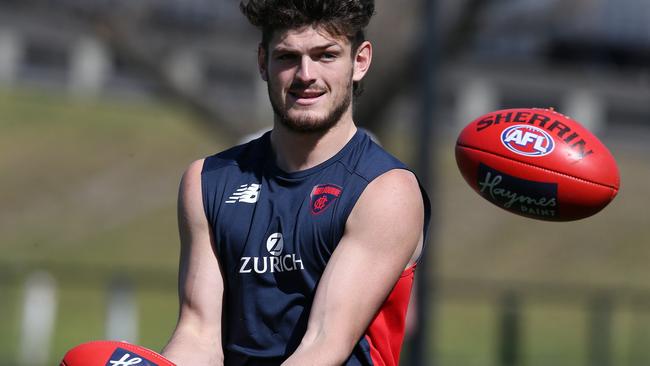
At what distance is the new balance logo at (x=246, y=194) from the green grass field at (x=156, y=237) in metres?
9.06

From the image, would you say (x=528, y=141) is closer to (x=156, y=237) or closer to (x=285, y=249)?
(x=285, y=249)

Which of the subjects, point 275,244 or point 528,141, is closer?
point 275,244

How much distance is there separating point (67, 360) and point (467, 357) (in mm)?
12444

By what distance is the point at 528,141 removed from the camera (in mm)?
4402

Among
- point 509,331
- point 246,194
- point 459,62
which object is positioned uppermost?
point 246,194

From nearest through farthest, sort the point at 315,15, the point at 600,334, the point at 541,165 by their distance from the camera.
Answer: the point at 315,15
the point at 541,165
the point at 600,334

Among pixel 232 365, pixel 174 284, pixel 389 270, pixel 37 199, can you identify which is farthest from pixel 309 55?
pixel 37 199

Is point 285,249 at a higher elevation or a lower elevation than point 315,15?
lower

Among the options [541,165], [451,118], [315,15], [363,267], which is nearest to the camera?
[363,267]

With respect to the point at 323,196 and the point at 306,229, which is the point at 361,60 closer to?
the point at 323,196

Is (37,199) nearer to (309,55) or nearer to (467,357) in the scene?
(467,357)

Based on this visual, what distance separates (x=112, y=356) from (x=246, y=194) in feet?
2.37

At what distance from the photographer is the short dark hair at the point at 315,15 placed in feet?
13.2

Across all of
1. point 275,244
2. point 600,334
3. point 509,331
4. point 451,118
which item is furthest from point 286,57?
point 451,118
